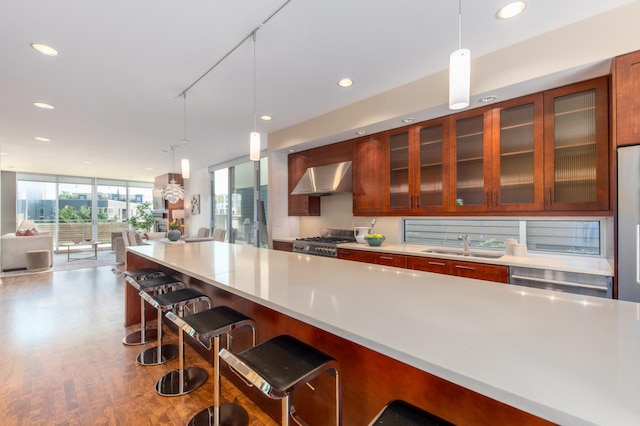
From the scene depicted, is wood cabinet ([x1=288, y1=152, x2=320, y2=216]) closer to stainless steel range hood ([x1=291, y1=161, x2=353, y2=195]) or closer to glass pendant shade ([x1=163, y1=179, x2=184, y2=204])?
stainless steel range hood ([x1=291, y1=161, x2=353, y2=195])

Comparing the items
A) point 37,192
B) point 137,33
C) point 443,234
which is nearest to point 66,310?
point 137,33

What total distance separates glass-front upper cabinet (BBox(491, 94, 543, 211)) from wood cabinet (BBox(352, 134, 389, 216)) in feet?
4.05

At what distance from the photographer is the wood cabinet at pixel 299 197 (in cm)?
Result: 468

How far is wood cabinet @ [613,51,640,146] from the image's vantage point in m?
1.85

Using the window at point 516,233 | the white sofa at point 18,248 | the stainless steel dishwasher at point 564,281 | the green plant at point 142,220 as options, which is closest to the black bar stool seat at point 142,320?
the window at point 516,233

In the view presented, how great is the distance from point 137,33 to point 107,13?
228 millimetres

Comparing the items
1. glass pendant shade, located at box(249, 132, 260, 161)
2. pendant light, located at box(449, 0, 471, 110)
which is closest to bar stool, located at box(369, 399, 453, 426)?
pendant light, located at box(449, 0, 471, 110)

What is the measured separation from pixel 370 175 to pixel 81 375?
3481 mm

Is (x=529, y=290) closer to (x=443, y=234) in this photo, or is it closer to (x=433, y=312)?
(x=433, y=312)

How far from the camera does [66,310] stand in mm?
3721

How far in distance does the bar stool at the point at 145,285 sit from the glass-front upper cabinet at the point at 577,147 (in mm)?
3424

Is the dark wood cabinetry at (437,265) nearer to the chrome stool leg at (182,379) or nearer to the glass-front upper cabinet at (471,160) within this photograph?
the glass-front upper cabinet at (471,160)

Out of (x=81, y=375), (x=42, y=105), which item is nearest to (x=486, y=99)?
(x=81, y=375)

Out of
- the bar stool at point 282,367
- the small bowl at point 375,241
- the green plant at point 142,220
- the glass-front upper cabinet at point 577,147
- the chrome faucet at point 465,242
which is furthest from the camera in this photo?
the green plant at point 142,220
